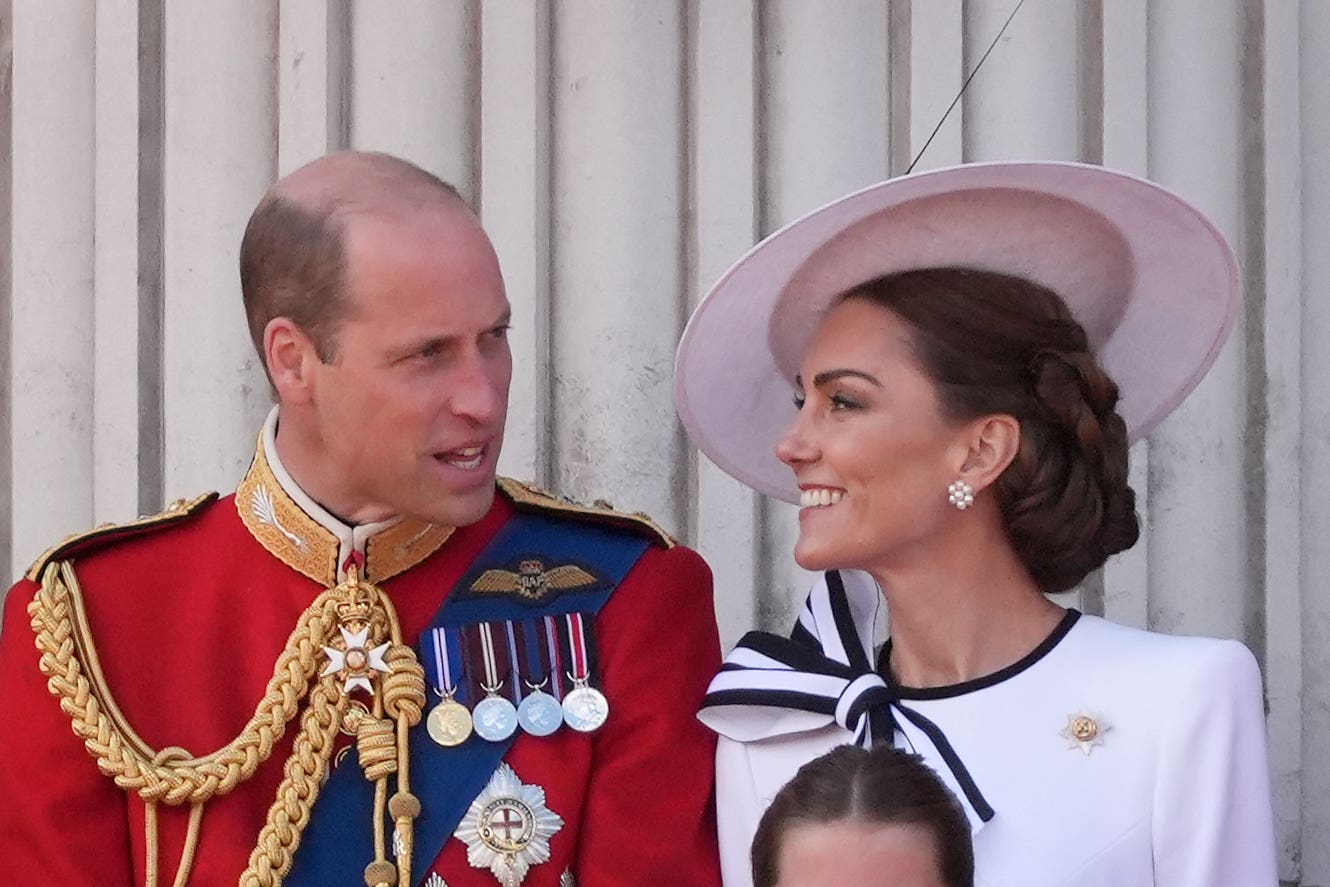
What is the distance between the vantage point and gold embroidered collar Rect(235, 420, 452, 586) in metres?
3.15

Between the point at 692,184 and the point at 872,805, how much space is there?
1852 millimetres

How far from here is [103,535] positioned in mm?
3209

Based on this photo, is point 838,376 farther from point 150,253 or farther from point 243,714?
point 150,253

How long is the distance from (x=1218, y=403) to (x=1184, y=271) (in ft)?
3.37

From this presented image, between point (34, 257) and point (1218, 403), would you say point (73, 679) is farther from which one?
point (1218, 403)

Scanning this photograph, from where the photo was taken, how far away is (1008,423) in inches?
120

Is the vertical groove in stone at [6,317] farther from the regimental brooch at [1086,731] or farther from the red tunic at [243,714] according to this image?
the regimental brooch at [1086,731]

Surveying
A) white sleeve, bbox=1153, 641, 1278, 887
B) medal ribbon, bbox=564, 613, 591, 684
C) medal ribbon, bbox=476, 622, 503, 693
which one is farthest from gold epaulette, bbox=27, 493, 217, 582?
white sleeve, bbox=1153, 641, 1278, 887

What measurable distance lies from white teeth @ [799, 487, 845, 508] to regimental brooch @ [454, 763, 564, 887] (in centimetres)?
50

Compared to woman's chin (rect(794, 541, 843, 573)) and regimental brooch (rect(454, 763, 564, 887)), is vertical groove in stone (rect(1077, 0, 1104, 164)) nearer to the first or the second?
woman's chin (rect(794, 541, 843, 573))

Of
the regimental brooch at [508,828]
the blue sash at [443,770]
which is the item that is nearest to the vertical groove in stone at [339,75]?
the blue sash at [443,770]

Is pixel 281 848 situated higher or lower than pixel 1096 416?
lower

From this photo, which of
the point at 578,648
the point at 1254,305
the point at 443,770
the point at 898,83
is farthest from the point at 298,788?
the point at 1254,305

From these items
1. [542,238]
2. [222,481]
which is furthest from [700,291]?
[222,481]
